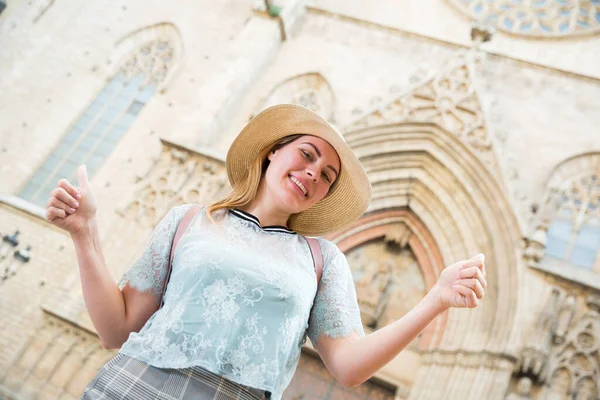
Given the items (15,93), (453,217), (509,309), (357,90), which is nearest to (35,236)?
(15,93)

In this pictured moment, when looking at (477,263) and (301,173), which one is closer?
(477,263)

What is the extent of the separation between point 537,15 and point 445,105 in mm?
3898

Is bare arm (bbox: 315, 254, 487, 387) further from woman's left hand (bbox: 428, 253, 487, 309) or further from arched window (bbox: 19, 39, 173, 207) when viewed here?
arched window (bbox: 19, 39, 173, 207)

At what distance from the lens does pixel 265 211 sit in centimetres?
176

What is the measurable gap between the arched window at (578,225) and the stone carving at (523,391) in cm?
242

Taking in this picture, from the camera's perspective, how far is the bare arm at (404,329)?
1.36 meters

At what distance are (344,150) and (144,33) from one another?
32.1 ft

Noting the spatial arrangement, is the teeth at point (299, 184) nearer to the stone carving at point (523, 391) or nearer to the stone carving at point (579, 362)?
the stone carving at point (523, 391)

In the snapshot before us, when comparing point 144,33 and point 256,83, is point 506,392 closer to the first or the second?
point 256,83

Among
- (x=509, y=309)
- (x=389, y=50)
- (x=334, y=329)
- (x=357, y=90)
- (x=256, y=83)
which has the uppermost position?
(x=389, y=50)

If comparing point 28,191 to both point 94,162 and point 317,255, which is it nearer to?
point 94,162

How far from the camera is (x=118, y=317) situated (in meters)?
1.59

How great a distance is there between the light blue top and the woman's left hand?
38 centimetres

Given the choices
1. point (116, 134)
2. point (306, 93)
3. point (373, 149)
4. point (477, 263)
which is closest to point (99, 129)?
point (116, 134)
